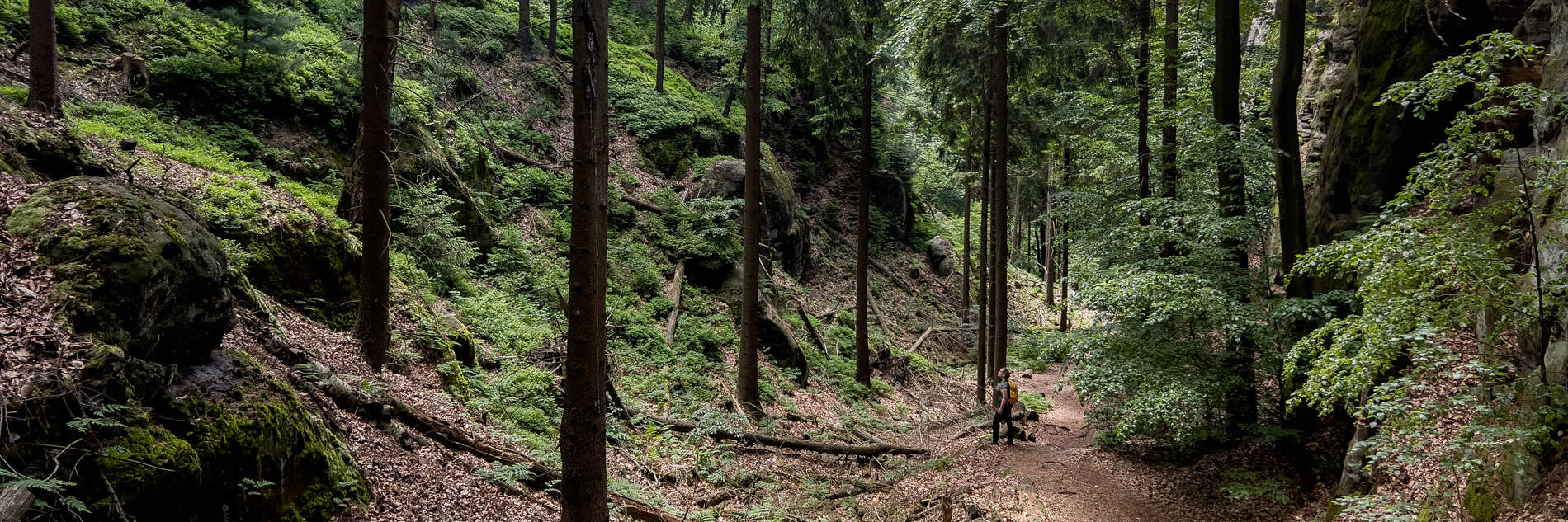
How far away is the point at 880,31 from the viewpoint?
54.4ft

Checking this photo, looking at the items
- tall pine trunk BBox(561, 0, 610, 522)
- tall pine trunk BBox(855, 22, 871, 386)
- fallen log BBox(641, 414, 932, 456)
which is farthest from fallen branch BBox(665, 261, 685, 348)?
tall pine trunk BBox(561, 0, 610, 522)

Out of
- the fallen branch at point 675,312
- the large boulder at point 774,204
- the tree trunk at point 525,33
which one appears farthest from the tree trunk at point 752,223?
the tree trunk at point 525,33

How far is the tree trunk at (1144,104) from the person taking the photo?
44.6ft

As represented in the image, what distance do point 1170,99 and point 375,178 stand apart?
13871 millimetres

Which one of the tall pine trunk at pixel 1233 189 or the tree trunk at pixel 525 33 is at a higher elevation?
the tree trunk at pixel 525 33

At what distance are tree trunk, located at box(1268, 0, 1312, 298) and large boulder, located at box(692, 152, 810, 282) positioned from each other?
11.2 metres

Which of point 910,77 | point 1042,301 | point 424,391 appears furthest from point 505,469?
point 910,77

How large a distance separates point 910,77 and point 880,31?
25238 millimetres

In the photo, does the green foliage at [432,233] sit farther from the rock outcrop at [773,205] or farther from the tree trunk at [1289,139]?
the tree trunk at [1289,139]

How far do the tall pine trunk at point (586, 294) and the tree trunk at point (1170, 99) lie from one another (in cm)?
950

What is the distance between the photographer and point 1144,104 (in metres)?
14.0

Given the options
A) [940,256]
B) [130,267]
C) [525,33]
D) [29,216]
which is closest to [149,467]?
[130,267]

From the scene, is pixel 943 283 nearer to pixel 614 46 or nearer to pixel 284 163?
pixel 614 46

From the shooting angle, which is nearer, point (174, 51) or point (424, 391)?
point (424, 391)
